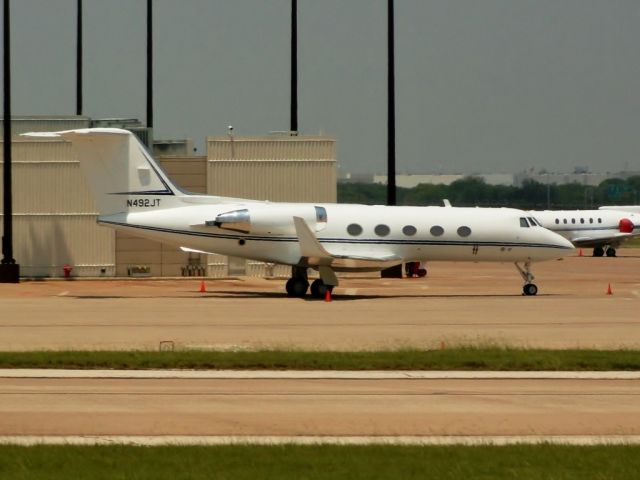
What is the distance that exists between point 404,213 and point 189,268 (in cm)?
1258

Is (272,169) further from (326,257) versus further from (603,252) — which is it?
(603,252)

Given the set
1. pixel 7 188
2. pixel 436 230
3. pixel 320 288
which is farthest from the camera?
pixel 7 188

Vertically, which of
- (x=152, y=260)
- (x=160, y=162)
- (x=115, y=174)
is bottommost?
(x=152, y=260)

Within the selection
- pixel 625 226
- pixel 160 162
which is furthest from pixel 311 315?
pixel 625 226

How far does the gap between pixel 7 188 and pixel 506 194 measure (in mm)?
119378

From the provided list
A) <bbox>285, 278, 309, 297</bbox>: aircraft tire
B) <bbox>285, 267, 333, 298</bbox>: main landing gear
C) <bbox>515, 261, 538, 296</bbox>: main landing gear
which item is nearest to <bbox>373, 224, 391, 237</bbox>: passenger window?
<bbox>285, 267, 333, 298</bbox>: main landing gear

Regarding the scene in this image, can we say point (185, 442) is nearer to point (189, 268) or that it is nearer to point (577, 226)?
point (189, 268)

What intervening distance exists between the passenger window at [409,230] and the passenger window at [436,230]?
0.53 metres

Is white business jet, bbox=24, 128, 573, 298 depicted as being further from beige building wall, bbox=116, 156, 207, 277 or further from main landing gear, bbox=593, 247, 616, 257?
main landing gear, bbox=593, 247, 616, 257

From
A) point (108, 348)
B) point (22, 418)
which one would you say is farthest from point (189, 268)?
point (22, 418)

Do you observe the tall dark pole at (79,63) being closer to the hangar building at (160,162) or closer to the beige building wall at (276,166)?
the hangar building at (160,162)

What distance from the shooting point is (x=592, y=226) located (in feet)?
253

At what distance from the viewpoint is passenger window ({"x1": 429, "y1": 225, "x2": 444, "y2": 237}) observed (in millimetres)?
39094

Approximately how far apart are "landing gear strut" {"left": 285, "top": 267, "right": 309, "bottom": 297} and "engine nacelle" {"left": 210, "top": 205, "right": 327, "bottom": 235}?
1.27 m
